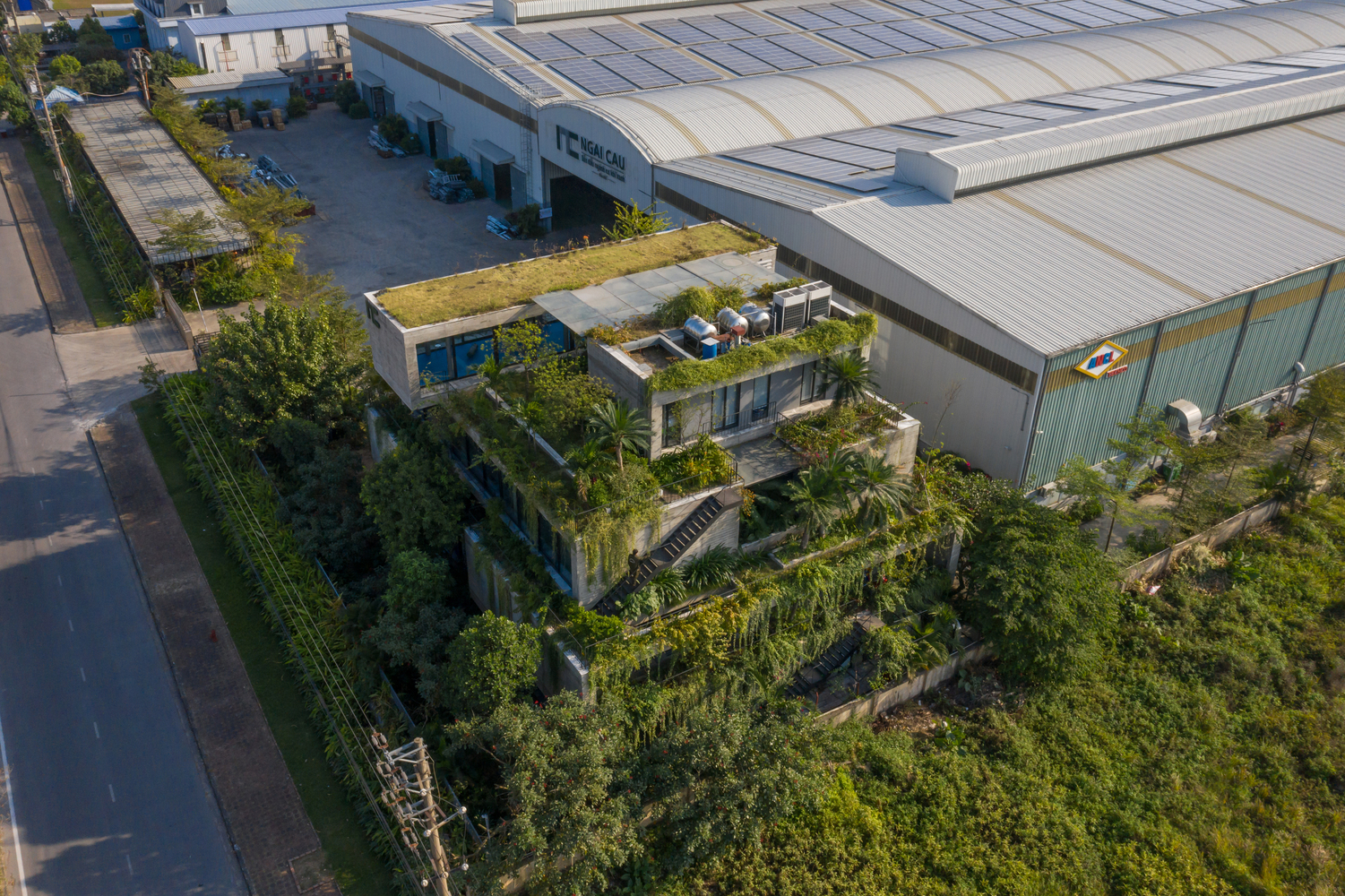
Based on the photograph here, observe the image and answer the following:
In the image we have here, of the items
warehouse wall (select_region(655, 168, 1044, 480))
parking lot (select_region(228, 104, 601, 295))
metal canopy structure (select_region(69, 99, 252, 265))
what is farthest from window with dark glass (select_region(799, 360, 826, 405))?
metal canopy structure (select_region(69, 99, 252, 265))

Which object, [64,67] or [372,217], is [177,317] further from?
[64,67]

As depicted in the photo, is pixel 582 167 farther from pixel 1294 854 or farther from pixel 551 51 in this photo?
pixel 1294 854

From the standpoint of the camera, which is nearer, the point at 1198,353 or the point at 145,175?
the point at 1198,353

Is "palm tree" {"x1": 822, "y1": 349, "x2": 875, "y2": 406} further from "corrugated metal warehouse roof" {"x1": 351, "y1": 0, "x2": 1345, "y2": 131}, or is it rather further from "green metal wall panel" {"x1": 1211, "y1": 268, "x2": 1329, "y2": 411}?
"corrugated metal warehouse roof" {"x1": 351, "y1": 0, "x2": 1345, "y2": 131}

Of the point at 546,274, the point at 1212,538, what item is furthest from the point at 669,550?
the point at 1212,538

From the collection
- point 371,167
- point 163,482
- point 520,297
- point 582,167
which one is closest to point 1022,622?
point 520,297

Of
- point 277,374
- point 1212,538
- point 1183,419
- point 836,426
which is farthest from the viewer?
point 277,374

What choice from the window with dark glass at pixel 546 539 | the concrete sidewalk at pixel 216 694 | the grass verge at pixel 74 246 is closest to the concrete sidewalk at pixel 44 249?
the grass verge at pixel 74 246
